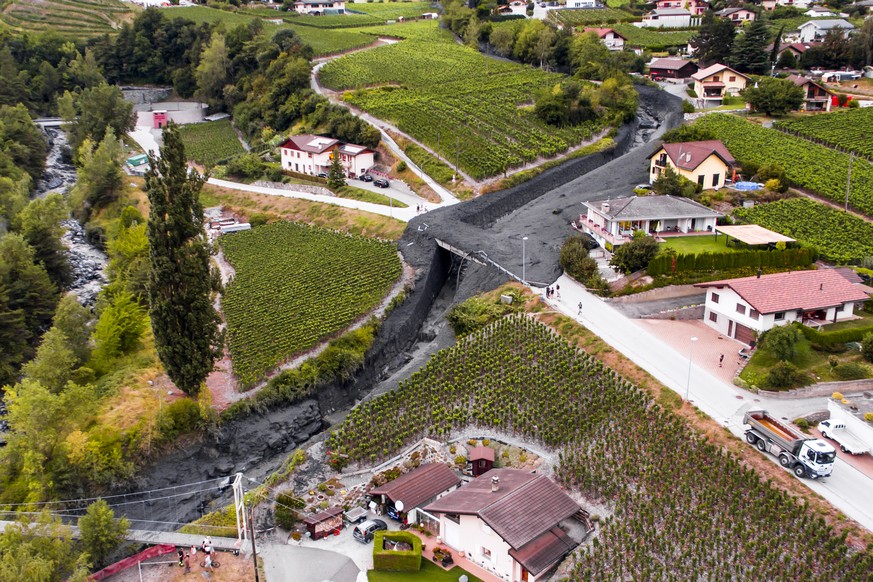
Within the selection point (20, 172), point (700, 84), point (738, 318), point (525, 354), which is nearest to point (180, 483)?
point (525, 354)

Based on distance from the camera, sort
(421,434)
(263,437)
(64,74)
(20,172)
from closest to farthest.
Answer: (421,434)
(263,437)
(20,172)
(64,74)

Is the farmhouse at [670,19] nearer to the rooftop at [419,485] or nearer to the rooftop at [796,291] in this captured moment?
the rooftop at [796,291]

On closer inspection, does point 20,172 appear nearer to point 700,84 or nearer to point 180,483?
point 180,483

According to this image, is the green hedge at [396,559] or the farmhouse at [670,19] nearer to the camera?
the green hedge at [396,559]

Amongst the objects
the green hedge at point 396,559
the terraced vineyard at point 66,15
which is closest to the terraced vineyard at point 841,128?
the green hedge at point 396,559

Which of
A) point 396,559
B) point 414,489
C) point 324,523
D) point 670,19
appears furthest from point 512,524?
point 670,19
